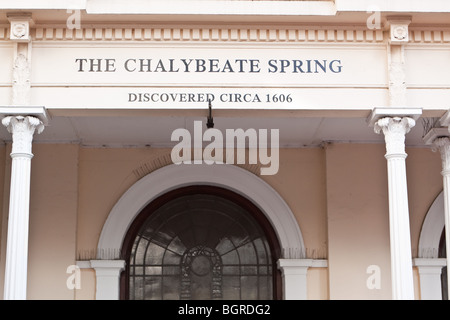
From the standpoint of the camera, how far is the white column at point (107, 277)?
1245 centimetres

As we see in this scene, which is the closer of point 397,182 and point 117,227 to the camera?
point 397,182

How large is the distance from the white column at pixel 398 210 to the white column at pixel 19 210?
4.19 metres

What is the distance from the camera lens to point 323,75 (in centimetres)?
1026

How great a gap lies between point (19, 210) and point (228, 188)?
4226 mm

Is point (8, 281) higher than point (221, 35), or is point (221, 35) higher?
point (221, 35)

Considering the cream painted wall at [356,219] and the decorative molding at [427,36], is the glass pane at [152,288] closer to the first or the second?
the cream painted wall at [356,219]

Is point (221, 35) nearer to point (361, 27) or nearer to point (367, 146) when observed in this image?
point (361, 27)

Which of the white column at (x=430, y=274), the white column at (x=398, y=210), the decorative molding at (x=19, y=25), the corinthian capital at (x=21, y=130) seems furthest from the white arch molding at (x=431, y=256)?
the decorative molding at (x=19, y=25)

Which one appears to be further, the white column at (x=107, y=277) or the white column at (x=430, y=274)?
the white column at (x=430, y=274)

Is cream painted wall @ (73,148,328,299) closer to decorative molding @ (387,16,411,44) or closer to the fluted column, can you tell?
the fluted column

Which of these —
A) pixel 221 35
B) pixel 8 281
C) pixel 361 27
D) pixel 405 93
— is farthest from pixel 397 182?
pixel 8 281

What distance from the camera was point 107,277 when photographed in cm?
1251

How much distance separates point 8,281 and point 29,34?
295 centimetres

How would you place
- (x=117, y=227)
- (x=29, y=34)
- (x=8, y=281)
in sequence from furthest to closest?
(x=117, y=227), (x=29, y=34), (x=8, y=281)
